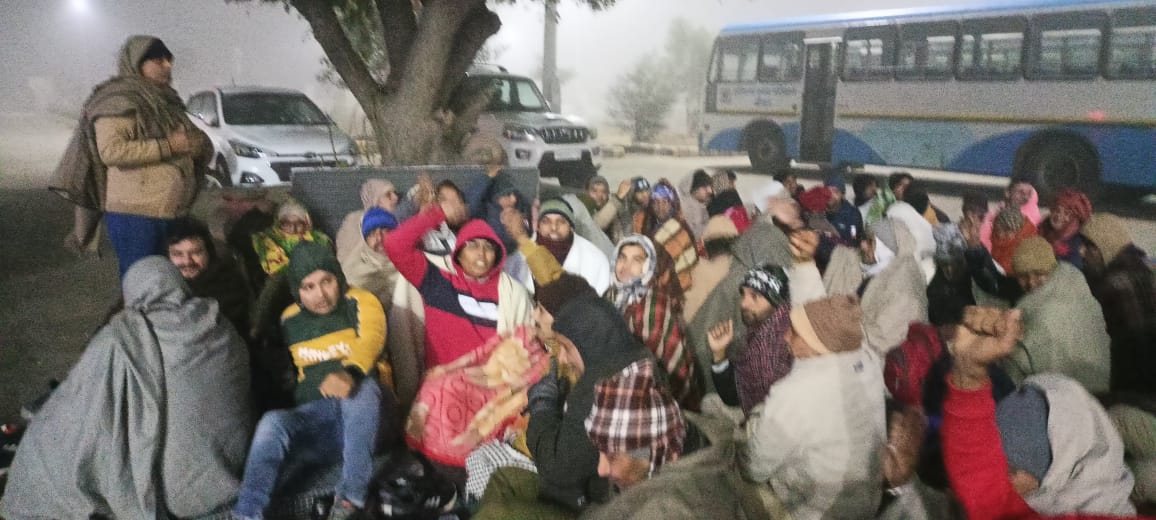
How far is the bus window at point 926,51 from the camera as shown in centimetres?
771

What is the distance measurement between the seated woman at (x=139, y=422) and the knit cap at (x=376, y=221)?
147 centimetres

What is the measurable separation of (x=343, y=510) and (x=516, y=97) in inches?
282

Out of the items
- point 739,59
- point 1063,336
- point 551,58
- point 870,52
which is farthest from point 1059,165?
point 551,58

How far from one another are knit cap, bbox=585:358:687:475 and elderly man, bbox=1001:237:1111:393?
1777 millimetres

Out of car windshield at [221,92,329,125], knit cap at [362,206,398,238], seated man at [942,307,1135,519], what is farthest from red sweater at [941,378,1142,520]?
car windshield at [221,92,329,125]

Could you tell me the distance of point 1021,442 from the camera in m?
2.15

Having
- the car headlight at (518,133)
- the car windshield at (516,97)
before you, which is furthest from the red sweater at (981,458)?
the car windshield at (516,97)

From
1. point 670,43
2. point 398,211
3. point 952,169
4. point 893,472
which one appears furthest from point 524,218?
point 952,169

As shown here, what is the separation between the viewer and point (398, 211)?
16.0ft

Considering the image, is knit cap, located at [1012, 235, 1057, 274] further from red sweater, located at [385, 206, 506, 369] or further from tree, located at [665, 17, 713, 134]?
tree, located at [665, 17, 713, 134]

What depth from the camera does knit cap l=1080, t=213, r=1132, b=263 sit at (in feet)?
13.0

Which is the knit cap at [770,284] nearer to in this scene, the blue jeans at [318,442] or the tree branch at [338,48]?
the blue jeans at [318,442]

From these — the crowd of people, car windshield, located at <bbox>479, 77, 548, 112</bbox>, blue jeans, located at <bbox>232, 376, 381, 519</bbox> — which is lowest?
blue jeans, located at <bbox>232, 376, 381, 519</bbox>

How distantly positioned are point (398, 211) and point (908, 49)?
6.26 metres
